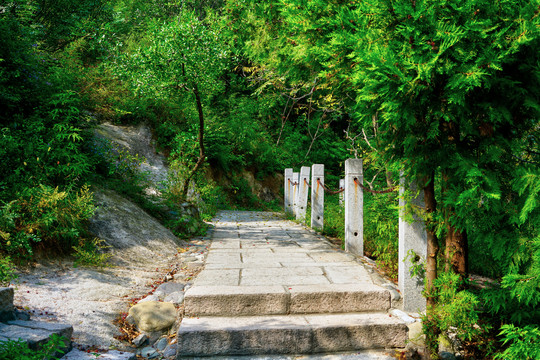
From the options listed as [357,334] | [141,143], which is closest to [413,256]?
[357,334]

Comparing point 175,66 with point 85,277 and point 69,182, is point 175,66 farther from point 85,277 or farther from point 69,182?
point 85,277

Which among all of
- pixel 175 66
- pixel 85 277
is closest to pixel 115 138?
pixel 175 66

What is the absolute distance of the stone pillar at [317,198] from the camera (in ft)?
26.3

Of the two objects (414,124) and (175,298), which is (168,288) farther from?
(414,124)

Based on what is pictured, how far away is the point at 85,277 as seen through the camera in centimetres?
429

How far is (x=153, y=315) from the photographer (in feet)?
12.2

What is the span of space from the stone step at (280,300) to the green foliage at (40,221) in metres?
1.81

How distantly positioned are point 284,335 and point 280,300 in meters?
0.49

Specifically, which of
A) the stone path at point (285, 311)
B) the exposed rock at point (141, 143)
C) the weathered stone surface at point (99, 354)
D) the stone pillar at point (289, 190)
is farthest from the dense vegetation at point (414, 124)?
the stone pillar at point (289, 190)

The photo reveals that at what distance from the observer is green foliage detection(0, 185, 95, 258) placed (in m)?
4.05

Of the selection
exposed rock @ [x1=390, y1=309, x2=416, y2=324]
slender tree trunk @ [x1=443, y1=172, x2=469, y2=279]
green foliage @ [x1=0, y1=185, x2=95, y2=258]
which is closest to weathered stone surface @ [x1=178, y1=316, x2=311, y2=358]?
exposed rock @ [x1=390, y1=309, x2=416, y2=324]

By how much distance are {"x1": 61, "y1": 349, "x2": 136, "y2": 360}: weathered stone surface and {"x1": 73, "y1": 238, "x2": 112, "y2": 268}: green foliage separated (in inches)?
67.4

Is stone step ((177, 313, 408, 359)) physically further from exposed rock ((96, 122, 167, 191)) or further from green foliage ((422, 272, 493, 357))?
exposed rock ((96, 122, 167, 191))

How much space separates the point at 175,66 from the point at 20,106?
8.66ft
